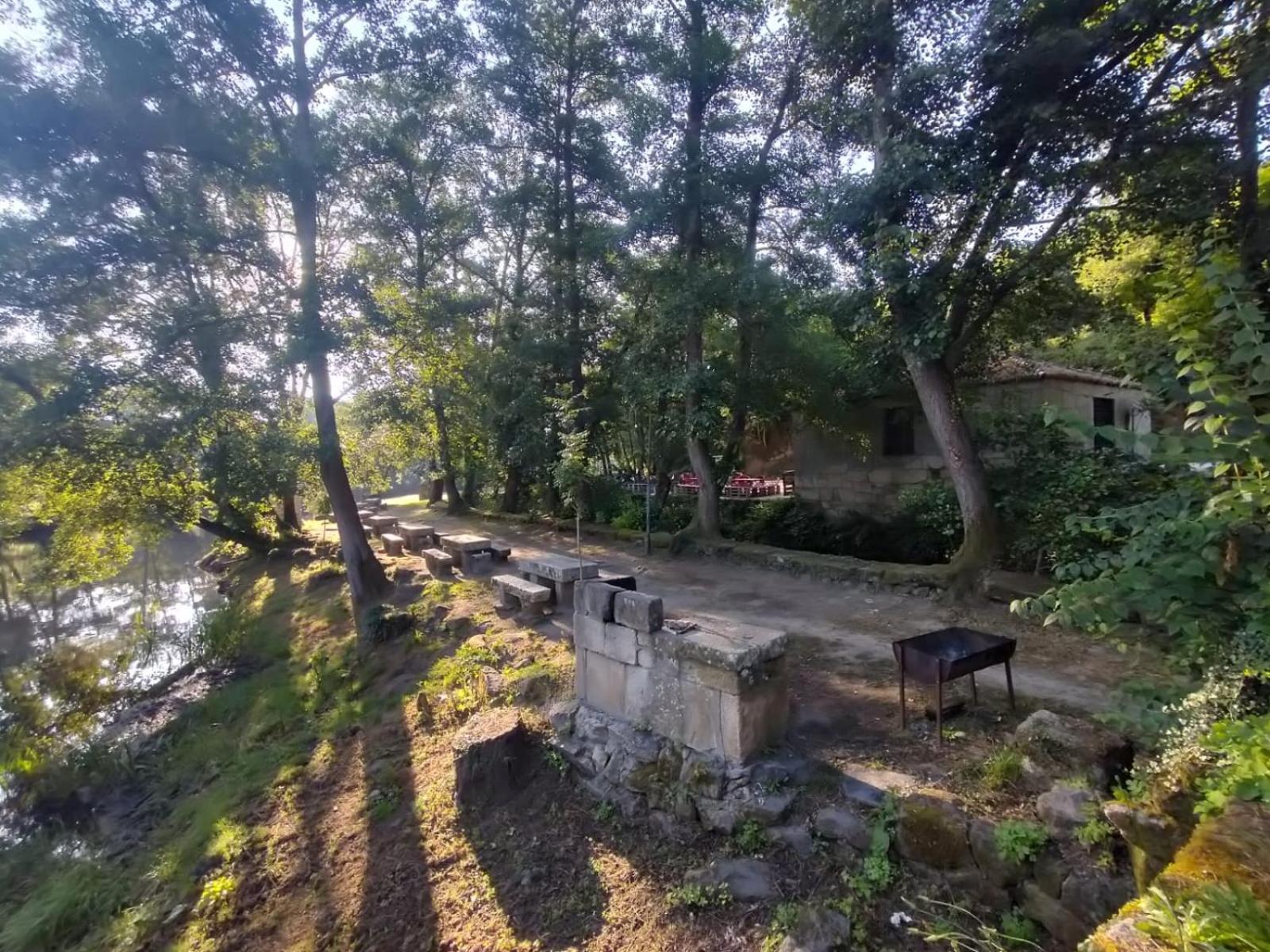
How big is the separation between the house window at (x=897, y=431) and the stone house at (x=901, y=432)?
0.01 metres

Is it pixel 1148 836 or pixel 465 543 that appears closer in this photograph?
pixel 1148 836

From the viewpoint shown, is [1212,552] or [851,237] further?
[851,237]

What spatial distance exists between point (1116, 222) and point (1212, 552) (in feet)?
18.8

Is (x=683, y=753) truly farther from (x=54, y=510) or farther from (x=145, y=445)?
(x=54, y=510)

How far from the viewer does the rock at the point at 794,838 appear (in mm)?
2956

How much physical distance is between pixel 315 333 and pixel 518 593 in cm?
396

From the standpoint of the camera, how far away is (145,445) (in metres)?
7.45

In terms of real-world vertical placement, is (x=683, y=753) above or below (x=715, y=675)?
below

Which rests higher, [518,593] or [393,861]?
[518,593]

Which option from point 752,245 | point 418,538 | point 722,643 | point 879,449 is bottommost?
point 418,538

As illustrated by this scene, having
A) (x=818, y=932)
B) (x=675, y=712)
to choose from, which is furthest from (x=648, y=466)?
(x=818, y=932)

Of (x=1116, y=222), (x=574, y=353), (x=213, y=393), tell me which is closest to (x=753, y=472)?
(x=574, y=353)

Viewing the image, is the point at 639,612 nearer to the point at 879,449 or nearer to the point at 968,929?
the point at 968,929

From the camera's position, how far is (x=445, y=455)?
15.5 meters
